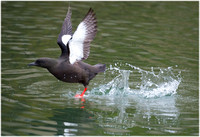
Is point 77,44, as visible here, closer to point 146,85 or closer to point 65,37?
point 65,37

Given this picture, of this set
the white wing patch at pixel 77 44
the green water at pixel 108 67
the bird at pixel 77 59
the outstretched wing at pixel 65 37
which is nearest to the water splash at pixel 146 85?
the green water at pixel 108 67

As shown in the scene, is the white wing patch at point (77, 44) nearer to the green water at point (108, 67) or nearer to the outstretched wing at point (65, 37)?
the outstretched wing at point (65, 37)

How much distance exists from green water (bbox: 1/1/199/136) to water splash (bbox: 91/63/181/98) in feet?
0.21

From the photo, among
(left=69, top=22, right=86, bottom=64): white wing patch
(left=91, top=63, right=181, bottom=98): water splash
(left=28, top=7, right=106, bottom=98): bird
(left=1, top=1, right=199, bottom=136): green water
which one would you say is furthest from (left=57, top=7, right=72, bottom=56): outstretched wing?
(left=91, top=63, right=181, bottom=98): water splash

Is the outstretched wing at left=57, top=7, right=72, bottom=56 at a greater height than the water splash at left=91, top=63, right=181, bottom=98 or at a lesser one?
greater

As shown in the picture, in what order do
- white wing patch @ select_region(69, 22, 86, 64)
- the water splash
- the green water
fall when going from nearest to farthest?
the green water < white wing patch @ select_region(69, 22, 86, 64) < the water splash

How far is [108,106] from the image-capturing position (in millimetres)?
7477

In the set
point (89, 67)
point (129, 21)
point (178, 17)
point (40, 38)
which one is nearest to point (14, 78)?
point (89, 67)

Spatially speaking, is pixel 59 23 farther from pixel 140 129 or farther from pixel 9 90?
pixel 140 129

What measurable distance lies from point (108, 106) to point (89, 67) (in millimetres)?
1123

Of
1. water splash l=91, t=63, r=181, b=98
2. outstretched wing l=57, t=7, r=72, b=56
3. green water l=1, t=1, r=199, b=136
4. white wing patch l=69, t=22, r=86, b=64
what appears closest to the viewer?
green water l=1, t=1, r=199, b=136

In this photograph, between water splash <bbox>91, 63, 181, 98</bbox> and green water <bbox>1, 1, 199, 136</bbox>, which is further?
water splash <bbox>91, 63, 181, 98</bbox>

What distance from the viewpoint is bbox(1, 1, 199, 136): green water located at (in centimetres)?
667

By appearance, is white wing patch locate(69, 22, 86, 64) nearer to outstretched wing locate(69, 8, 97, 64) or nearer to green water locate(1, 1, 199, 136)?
outstretched wing locate(69, 8, 97, 64)
